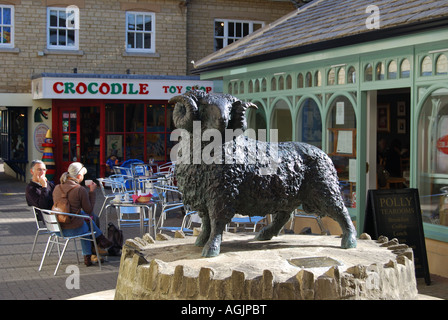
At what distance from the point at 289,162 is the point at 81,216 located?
4.84 m

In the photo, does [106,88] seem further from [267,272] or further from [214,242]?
[267,272]

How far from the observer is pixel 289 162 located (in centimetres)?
451

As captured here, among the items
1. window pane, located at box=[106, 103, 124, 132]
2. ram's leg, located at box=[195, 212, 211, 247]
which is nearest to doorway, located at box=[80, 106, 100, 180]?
window pane, located at box=[106, 103, 124, 132]

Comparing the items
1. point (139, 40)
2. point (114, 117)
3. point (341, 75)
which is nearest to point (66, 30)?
point (139, 40)

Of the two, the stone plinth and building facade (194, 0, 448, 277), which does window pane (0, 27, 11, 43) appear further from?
the stone plinth

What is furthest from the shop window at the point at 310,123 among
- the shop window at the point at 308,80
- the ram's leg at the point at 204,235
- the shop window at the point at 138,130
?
the shop window at the point at 138,130

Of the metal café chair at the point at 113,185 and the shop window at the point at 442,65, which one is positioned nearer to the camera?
the shop window at the point at 442,65

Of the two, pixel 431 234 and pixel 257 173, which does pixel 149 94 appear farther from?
pixel 257 173

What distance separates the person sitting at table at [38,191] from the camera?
31.3 ft

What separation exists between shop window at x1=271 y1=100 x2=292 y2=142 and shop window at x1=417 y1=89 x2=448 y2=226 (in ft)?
11.3

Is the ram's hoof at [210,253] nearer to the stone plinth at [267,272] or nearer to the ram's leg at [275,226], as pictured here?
the stone plinth at [267,272]

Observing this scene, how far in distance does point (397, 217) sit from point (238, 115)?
4.59 m

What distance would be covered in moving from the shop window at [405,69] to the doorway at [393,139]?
3339 millimetres
